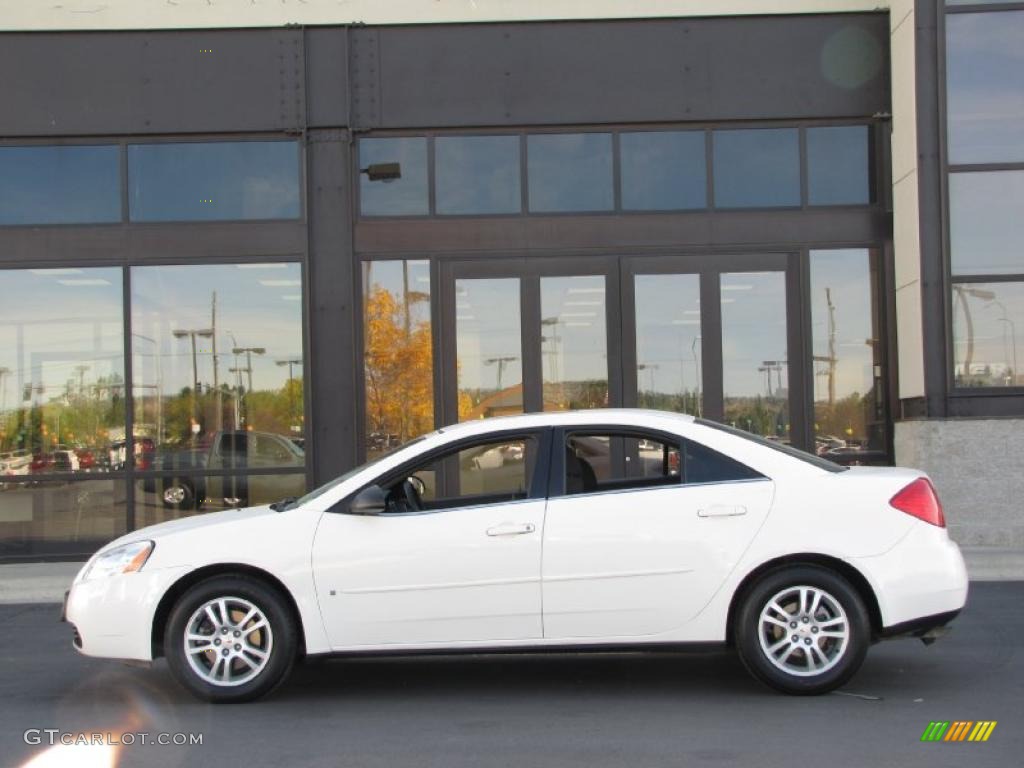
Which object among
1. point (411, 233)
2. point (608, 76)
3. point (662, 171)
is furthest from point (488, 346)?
point (608, 76)

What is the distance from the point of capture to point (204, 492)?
12.9 meters

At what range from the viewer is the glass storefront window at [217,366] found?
42.5 feet

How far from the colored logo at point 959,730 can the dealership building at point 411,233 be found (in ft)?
23.7

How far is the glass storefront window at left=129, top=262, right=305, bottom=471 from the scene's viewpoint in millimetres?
12961

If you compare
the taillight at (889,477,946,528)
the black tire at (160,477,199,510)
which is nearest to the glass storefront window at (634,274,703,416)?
the black tire at (160,477,199,510)

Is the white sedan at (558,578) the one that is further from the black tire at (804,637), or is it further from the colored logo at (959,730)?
the colored logo at (959,730)

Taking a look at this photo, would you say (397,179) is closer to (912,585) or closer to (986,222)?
(986,222)

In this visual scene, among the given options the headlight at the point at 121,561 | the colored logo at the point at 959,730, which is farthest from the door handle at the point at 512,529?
the colored logo at the point at 959,730

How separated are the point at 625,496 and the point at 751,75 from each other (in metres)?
8.05

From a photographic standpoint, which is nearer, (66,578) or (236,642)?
(236,642)

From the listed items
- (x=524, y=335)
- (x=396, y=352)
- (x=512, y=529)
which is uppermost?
(x=524, y=335)

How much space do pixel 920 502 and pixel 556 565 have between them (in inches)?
77.9

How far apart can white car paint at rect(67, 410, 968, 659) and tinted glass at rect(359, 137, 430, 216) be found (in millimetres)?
7213

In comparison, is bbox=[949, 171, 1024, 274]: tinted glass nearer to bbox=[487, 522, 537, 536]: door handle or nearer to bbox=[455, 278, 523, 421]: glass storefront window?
bbox=[455, 278, 523, 421]: glass storefront window
